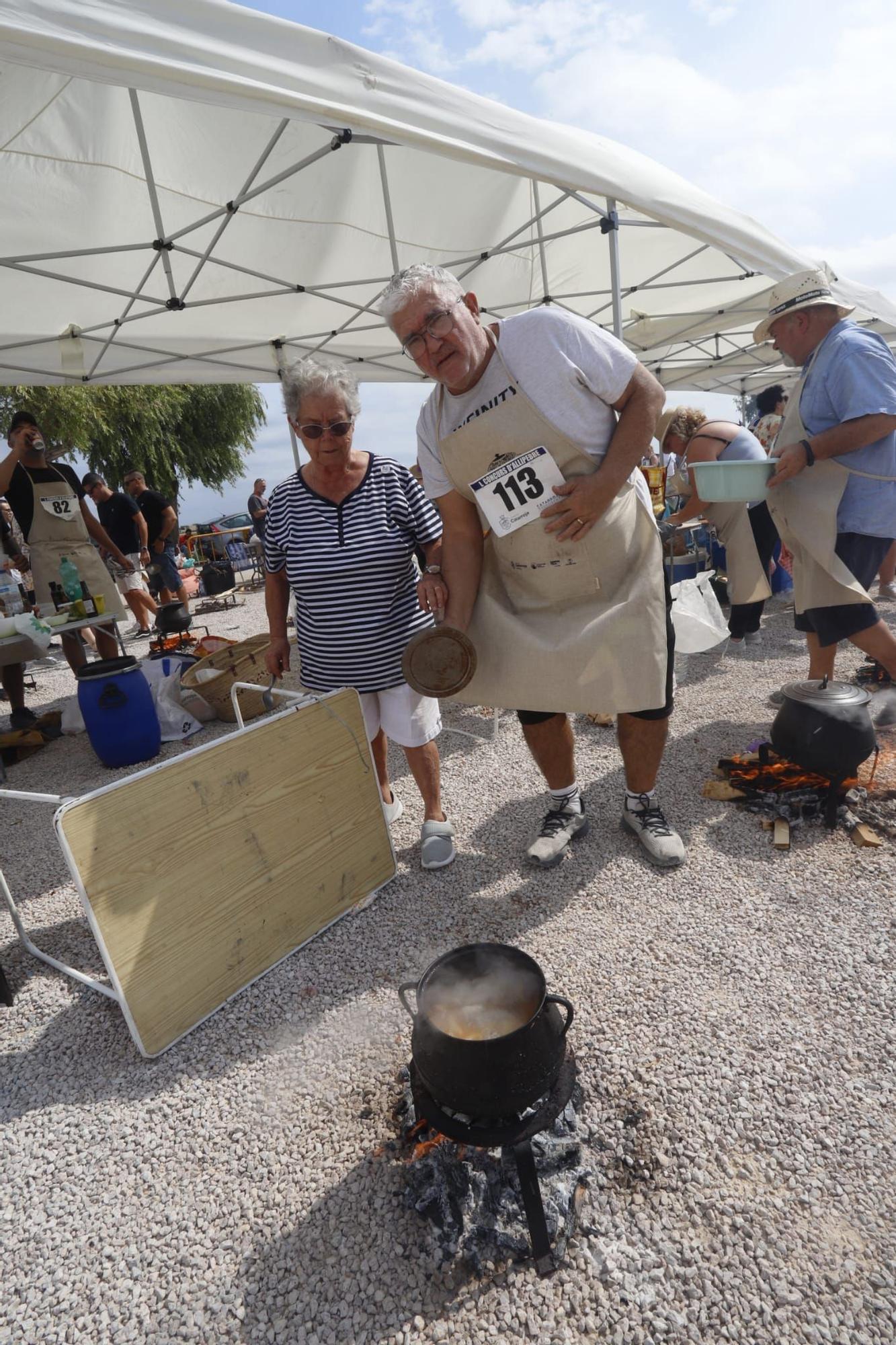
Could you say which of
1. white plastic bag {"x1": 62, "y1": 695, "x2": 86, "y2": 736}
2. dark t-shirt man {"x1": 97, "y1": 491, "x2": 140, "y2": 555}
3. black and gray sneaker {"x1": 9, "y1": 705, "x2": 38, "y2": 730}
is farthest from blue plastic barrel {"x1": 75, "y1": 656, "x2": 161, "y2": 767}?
dark t-shirt man {"x1": 97, "y1": 491, "x2": 140, "y2": 555}

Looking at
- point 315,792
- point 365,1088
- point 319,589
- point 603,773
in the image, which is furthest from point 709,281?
point 365,1088

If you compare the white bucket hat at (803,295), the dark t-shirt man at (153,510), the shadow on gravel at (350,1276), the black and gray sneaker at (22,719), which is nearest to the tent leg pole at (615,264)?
the white bucket hat at (803,295)

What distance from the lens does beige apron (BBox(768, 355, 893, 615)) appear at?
9.61ft

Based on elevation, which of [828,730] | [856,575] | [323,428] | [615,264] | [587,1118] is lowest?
[587,1118]

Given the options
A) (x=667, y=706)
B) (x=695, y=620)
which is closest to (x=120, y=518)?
(x=695, y=620)

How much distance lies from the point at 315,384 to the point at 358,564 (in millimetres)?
633

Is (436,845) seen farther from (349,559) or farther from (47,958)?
(47,958)

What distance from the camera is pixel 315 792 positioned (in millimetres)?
2473

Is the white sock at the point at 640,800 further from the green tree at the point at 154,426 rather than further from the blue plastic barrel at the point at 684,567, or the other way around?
the green tree at the point at 154,426

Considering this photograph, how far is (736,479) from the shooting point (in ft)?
10.2

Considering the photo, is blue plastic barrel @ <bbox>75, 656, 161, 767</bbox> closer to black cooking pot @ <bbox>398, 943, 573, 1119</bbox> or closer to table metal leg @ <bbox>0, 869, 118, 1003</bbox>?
table metal leg @ <bbox>0, 869, 118, 1003</bbox>

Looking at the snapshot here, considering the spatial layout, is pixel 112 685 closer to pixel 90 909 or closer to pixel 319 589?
pixel 319 589

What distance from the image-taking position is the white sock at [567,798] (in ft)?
9.43

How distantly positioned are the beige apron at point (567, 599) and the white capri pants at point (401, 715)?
1.37 ft
